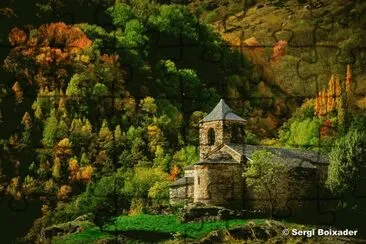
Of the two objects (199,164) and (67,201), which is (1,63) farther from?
(199,164)

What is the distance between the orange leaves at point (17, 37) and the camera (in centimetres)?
2969

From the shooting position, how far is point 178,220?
75.2ft

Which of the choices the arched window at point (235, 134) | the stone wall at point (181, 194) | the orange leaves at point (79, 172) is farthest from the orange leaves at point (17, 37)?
the stone wall at point (181, 194)

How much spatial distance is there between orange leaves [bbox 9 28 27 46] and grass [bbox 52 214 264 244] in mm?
8708

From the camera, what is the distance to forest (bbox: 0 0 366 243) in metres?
24.6

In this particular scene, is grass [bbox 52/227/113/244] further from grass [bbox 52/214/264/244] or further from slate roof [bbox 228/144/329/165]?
slate roof [bbox 228/144/329/165]

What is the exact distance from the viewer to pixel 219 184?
24297 mm

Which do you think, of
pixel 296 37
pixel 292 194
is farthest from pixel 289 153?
pixel 296 37

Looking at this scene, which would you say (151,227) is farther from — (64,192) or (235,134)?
(235,134)

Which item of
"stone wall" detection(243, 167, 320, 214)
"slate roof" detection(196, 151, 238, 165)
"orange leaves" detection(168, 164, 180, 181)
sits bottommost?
"stone wall" detection(243, 167, 320, 214)

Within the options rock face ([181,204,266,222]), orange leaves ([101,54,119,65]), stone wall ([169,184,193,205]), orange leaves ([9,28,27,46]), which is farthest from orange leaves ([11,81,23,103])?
rock face ([181,204,266,222])

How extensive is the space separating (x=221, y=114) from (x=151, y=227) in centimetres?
529

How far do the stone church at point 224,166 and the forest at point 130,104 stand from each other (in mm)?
499

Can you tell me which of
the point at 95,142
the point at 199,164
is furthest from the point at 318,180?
the point at 95,142
